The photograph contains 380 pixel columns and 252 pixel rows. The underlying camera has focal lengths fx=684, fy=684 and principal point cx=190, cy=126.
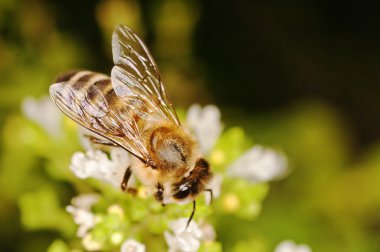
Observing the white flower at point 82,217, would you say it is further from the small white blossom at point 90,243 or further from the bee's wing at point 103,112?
the bee's wing at point 103,112

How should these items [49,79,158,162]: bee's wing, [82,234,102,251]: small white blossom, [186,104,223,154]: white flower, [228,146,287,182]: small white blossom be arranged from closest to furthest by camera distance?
1. [49,79,158,162]: bee's wing
2. [82,234,102,251]: small white blossom
3. [186,104,223,154]: white flower
4. [228,146,287,182]: small white blossom

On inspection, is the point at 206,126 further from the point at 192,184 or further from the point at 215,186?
the point at 192,184

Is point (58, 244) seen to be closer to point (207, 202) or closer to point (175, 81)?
point (207, 202)

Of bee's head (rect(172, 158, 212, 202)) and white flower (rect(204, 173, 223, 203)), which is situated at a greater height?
white flower (rect(204, 173, 223, 203))

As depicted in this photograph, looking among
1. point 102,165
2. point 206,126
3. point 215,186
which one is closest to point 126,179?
point 102,165

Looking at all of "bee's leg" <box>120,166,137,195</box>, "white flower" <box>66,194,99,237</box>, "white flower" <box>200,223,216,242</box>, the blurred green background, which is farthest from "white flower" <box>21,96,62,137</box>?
"white flower" <box>200,223,216,242</box>

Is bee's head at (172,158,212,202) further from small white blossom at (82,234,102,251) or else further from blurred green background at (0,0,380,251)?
blurred green background at (0,0,380,251)
